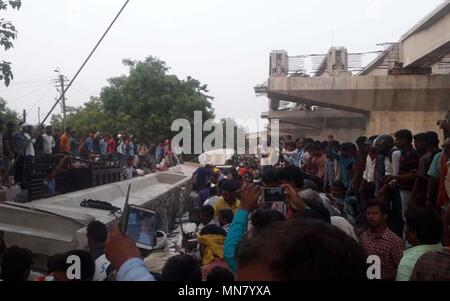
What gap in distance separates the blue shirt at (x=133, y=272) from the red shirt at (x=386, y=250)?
2128 mm

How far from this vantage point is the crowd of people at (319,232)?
1396 mm

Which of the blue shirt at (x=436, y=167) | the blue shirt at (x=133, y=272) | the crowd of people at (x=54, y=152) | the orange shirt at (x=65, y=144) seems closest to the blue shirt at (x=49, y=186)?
the crowd of people at (x=54, y=152)

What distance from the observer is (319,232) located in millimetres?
1396

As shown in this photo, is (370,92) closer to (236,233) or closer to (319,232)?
(236,233)

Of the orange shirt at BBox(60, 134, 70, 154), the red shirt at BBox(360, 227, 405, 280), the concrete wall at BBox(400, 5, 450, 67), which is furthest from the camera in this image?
the concrete wall at BBox(400, 5, 450, 67)

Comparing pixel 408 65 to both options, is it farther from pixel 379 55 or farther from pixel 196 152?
pixel 196 152

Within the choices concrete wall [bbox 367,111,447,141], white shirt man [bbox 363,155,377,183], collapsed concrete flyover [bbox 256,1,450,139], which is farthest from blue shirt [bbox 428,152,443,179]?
concrete wall [bbox 367,111,447,141]

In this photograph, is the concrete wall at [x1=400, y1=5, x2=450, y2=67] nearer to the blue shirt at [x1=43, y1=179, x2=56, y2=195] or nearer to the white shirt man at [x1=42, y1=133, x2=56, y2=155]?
the white shirt man at [x1=42, y1=133, x2=56, y2=155]

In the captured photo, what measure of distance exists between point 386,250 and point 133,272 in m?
2.40

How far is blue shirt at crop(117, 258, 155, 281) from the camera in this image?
1.99 meters

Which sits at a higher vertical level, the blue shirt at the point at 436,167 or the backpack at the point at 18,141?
the backpack at the point at 18,141

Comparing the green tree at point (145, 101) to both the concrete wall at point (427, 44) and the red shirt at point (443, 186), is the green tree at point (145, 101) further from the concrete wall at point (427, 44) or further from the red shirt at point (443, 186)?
the red shirt at point (443, 186)
